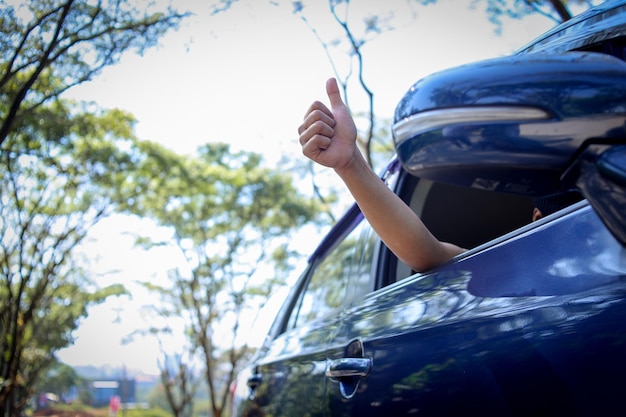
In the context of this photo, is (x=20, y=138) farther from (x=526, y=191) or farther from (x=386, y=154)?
(x=526, y=191)

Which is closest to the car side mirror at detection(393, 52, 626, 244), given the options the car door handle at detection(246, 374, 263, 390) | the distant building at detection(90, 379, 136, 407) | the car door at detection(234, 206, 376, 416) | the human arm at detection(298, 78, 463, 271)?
the human arm at detection(298, 78, 463, 271)

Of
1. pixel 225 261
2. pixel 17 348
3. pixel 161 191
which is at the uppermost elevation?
pixel 161 191

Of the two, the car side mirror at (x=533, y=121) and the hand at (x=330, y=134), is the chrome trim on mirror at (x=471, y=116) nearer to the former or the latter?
the car side mirror at (x=533, y=121)

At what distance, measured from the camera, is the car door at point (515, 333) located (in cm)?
86

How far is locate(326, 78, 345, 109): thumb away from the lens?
1.41 m

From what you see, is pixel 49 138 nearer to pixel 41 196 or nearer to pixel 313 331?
pixel 41 196

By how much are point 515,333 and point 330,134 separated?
595mm

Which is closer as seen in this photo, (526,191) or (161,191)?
(526,191)

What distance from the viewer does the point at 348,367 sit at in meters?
1.56

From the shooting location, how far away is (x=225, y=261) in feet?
62.5

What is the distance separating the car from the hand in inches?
13.6

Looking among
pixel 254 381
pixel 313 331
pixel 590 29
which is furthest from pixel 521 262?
pixel 254 381

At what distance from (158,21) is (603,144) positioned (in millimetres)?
10458

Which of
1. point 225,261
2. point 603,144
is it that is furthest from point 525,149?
point 225,261
